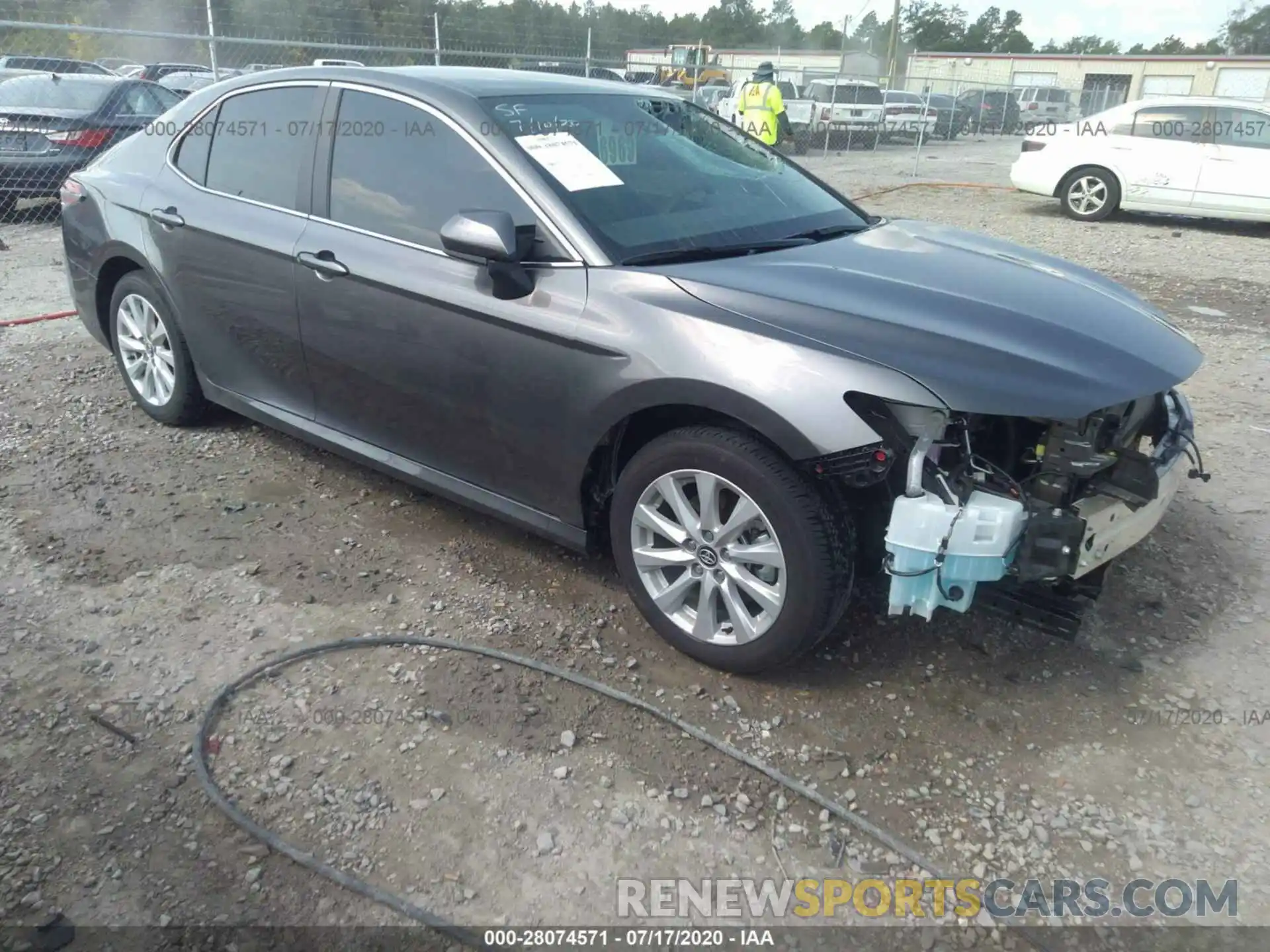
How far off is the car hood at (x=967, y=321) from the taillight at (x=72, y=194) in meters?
3.34

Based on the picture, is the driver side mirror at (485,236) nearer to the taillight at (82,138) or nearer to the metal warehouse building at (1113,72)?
the taillight at (82,138)

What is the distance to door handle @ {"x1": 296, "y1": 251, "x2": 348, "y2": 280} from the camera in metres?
3.48

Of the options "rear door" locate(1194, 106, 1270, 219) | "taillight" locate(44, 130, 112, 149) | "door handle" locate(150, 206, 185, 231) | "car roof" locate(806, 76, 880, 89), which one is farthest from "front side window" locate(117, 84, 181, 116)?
"car roof" locate(806, 76, 880, 89)

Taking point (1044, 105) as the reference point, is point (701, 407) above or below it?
below

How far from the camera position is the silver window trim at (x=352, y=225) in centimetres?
303

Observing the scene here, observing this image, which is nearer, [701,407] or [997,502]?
[997,502]

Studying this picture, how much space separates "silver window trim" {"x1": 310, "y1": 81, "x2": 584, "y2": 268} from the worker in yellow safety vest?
7150mm

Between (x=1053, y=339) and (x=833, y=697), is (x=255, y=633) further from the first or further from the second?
(x=1053, y=339)

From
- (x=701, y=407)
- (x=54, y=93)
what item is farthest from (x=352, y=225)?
(x=54, y=93)

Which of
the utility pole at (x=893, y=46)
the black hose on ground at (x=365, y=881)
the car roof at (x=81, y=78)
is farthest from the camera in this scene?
the utility pole at (x=893, y=46)

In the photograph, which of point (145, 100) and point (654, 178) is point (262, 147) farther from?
point (145, 100)

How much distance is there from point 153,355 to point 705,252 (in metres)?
2.91

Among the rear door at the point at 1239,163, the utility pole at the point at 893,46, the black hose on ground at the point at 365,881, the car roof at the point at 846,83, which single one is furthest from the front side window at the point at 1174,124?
the utility pole at the point at 893,46

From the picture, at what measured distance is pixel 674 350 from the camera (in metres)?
2.78
